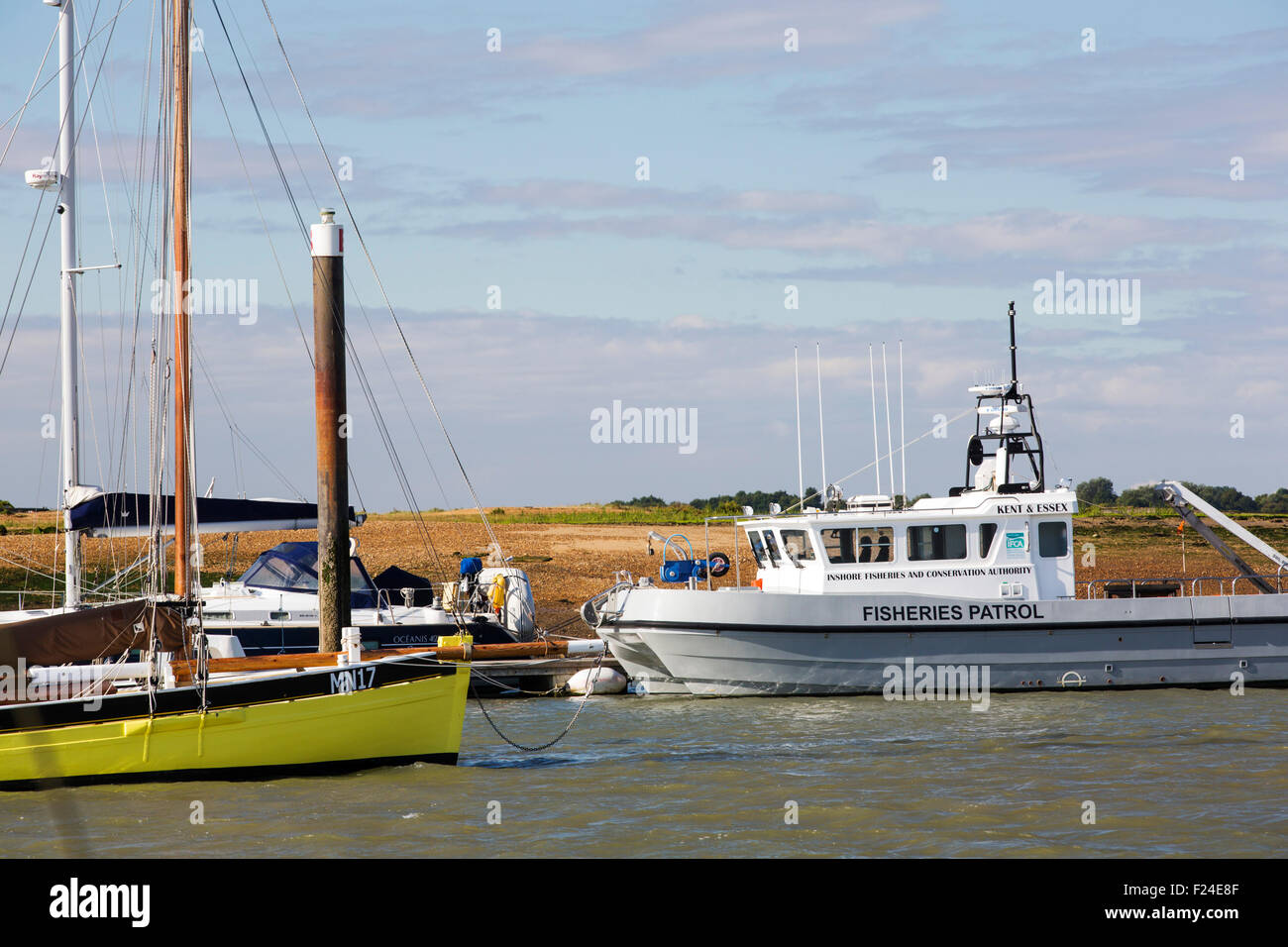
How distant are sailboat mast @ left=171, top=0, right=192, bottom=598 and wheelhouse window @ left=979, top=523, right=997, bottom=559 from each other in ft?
37.1

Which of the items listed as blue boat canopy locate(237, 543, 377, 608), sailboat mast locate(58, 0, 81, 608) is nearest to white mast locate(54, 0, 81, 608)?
sailboat mast locate(58, 0, 81, 608)

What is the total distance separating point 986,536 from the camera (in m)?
20.4

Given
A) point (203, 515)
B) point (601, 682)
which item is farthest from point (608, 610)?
point (203, 515)

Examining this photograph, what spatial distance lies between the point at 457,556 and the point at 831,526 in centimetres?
2165

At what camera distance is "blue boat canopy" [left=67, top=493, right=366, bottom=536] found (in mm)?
20625

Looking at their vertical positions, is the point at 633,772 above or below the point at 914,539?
below

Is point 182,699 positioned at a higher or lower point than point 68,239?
lower

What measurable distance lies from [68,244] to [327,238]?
327 inches

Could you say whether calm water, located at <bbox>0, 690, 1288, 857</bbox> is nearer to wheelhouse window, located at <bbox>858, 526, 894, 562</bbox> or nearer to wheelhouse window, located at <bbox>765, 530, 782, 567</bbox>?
wheelhouse window, located at <bbox>858, 526, 894, 562</bbox>

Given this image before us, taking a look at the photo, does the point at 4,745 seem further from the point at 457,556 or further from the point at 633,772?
the point at 457,556

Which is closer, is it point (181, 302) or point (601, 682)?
point (181, 302)

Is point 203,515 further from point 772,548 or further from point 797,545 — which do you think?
point 797,545
